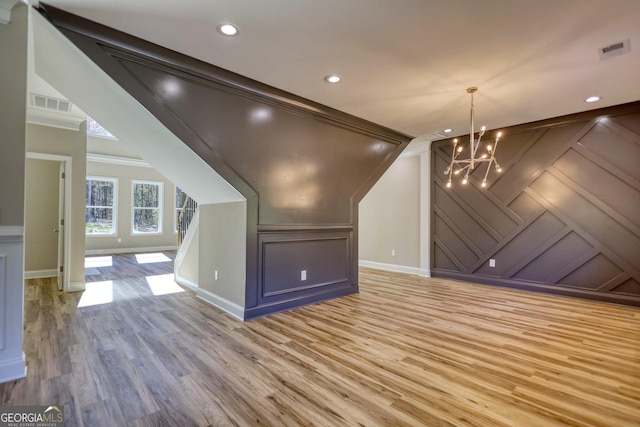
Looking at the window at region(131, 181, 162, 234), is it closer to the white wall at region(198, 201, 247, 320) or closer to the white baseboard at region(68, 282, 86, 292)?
the white baseboard at region(68, 282, 86, 292)

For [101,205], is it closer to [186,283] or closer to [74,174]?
[74,174]

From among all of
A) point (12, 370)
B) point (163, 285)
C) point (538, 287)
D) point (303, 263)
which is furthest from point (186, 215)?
point (538, 287)

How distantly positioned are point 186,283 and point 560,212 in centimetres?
598

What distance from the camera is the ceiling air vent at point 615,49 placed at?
8.12ft

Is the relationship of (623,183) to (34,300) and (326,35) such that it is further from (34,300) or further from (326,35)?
(34,300)

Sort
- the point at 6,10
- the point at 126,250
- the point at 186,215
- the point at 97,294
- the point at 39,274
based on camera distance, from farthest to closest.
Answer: the point at 126,250 → the point at 186,215 → the point at 39,274 → the point at 97,294 → the point at 6,10

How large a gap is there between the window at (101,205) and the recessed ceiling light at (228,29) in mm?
8240

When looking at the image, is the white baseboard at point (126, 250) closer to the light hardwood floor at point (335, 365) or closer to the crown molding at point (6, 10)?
the light hardwood floor at point (335, 365)

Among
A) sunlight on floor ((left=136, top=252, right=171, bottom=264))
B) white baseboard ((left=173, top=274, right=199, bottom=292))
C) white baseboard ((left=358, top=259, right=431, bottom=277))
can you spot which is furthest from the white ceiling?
sunlight on floor ((left=136, top=252, right=171, bottom=264))

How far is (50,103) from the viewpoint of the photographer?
400cm

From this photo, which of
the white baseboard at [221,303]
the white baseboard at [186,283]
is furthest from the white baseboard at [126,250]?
the white baseboard at [221,303]

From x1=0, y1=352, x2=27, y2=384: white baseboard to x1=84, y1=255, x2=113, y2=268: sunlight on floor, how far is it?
5.02 meters

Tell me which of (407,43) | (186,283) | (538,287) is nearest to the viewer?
(407,43)

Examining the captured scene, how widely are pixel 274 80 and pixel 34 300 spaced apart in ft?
14.1
